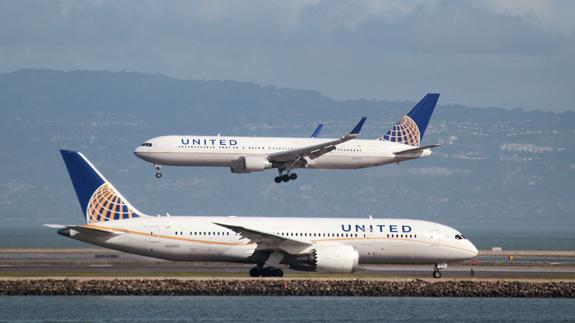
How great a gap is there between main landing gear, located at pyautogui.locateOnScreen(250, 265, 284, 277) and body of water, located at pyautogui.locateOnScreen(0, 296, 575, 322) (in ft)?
14.2

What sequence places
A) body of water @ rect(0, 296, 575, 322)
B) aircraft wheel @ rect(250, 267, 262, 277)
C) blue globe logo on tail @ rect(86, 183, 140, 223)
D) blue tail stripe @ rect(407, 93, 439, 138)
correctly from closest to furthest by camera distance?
body of water @ rect(0, 296, 575, 322) → blue globe logo on tail @ rect(86, 183, 140, 223) → aircraft wheel @ rect(250, 267, 262, 277) → blue tail stripe @ rect(407, 93, 439, 138)

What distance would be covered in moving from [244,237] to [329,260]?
4497 millimetres

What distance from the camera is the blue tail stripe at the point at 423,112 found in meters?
100

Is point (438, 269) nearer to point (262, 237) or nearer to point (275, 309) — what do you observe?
point (262, 237)

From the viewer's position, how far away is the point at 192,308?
56.9m

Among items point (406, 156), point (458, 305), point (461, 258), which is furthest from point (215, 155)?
point (458, 305)

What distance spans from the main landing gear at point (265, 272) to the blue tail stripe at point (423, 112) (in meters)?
36.4

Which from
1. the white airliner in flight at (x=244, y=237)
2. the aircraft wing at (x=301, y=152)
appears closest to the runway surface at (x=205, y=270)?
the white airliner in flight at (x=244, y=237)

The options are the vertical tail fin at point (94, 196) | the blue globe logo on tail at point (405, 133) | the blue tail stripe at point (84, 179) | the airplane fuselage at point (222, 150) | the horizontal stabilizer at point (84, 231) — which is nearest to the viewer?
the horizontal stabilizer at point (84, 231)

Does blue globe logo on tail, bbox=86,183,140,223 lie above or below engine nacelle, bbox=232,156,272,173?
below

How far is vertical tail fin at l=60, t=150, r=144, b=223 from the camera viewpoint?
64.8 meters

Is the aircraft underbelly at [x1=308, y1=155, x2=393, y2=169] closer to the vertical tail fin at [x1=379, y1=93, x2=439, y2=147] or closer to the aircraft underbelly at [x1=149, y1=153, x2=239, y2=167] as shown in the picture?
the aircraft underbelly at [x1=149, y1=153, x2=239, y2=167]

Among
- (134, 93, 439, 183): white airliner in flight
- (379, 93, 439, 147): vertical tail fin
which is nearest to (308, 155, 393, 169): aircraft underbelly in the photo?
(134, 93, 439, 183): white airliner in flight

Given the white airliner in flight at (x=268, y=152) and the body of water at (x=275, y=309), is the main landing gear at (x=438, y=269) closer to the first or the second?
the body of water at (x=275, y=309)
